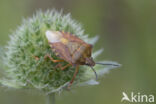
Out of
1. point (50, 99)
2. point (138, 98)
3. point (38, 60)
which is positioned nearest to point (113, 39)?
point (138, 98)

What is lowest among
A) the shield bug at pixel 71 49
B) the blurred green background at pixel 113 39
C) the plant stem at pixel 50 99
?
the plant stem at pixel 50 99

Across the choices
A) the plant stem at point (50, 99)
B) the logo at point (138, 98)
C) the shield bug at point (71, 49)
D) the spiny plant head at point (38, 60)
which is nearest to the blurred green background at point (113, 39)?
the logo at point (138, 98)

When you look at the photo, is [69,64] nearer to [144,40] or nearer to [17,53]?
[17,53]

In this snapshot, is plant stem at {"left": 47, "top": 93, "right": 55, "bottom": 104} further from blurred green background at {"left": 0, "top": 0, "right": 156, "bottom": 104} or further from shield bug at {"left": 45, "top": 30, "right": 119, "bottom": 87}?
blurred green background at {"left": 0, "top": 0, "right": 156, "bottom": 104}

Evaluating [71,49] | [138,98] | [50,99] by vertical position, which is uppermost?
[138,98]

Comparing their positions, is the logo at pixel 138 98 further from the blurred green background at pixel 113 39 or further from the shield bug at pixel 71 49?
the shield bug at pixel 71 49

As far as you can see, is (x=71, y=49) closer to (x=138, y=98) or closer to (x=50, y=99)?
(x=50, y=99)
